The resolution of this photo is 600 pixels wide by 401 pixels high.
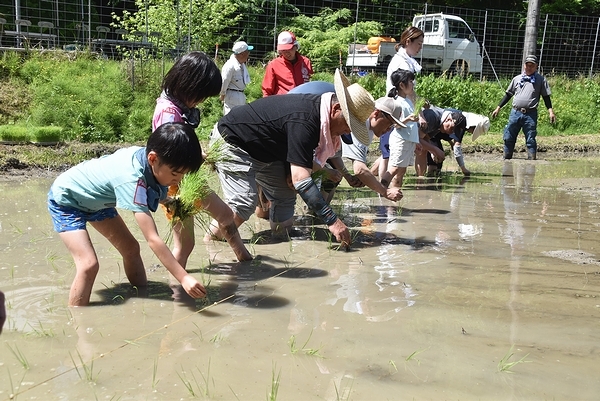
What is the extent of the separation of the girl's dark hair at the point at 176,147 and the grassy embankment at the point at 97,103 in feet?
18.6

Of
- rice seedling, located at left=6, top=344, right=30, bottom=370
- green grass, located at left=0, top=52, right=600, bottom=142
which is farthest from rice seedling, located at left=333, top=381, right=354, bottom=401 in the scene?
green grass, located at left=0, top=52, right=600, bottom=142

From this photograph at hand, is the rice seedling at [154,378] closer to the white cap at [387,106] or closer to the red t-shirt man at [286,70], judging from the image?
the white cap at [387,106]

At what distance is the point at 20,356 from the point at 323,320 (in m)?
1.57

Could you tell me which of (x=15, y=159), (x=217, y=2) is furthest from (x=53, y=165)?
(x=217, y=2)

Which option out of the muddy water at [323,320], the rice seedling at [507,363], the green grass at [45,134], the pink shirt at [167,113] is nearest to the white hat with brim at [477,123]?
the muddy water at [323,320]

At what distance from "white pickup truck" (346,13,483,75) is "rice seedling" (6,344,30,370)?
56.2 ft

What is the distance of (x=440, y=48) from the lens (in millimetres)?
20875

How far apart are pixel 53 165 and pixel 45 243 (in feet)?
12.6

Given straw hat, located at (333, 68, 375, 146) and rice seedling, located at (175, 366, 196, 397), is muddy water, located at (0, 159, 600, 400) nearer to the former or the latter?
rice seedling, located at (175, 366, 196, 397)

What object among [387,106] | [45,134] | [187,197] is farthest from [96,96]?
[187,197]

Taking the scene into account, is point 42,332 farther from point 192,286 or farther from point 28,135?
point 28,135

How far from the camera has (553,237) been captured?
6020 mm

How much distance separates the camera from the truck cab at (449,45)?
20.8 metres

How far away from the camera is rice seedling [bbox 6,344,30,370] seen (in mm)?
3011
